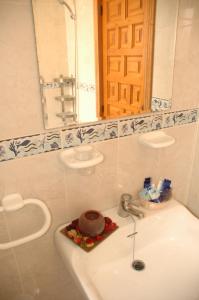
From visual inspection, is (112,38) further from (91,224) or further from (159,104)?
(91,224)

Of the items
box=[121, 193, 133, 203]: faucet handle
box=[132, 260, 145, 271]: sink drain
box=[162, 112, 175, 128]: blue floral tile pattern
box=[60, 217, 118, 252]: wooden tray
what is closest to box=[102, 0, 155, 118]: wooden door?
box=[162, 112, 175, 128]: blue floral tile pattern

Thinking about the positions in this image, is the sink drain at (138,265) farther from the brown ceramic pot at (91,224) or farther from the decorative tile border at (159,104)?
the decorative tile border at (159,104)

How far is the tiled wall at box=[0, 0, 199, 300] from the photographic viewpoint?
726mm

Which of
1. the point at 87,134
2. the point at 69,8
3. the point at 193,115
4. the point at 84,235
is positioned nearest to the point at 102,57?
the point at 69,8

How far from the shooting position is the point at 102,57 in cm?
90

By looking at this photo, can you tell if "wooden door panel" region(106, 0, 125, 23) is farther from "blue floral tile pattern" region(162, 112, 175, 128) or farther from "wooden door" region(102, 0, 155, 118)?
"blue floral tile pattern" region(162, 112, 175, 128)

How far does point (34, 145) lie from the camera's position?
0.82 metres

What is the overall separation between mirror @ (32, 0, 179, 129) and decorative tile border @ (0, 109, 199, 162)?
0.03m

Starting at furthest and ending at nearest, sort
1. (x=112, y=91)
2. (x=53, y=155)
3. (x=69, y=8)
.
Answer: (x=112, y=91) < (x=53, y=155) < (x=69, y=8)

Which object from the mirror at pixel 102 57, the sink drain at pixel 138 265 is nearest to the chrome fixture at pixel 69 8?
the mirror at pixel 102 57

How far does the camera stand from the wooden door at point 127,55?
888 millimetres

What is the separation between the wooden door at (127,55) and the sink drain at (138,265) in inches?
26.2

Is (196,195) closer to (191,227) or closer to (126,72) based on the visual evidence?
(191,227)

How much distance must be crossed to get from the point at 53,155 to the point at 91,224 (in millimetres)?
318
